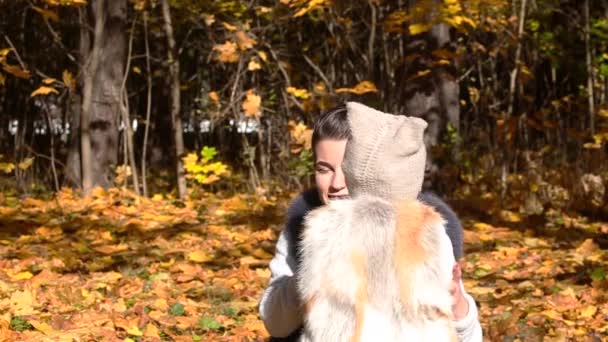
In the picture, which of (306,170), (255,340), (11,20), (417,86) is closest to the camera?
(255,340)

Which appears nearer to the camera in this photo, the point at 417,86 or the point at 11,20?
the point at 417,86

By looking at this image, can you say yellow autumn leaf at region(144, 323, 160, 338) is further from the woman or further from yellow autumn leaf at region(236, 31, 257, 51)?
yellow autumn leaf at region(236, 31, 257, 51)

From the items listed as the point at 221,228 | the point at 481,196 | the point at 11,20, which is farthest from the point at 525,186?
the point at 11,20

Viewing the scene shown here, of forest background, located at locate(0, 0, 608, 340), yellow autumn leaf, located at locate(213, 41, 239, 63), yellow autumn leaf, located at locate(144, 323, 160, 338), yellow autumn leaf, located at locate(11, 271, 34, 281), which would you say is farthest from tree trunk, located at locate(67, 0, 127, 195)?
yellow autumn leaf, located at locate(144, 323, 160, 338)

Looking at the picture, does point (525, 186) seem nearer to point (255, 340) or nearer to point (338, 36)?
point (338, 36)

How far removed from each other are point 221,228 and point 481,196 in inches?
107

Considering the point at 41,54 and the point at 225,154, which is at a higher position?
the point at 41,54

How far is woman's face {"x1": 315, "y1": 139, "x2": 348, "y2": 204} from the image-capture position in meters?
2.28

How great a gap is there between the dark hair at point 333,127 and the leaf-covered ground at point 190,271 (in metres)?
2.31

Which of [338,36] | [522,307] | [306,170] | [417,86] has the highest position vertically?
[338,36]

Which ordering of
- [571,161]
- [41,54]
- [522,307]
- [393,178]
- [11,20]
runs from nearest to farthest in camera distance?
[393,178], [522,307], [571,161], [11,20], [41,54]

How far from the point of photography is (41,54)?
14555 millimetres

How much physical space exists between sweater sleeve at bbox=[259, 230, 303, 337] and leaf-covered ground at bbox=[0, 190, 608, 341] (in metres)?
2.09

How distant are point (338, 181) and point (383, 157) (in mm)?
263
